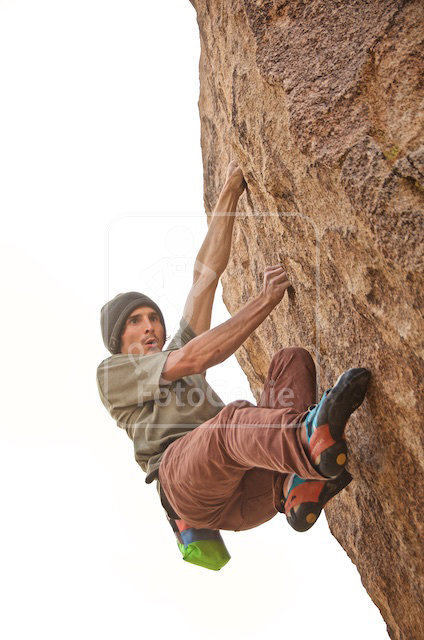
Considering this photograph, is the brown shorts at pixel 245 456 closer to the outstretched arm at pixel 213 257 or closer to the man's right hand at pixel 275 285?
the man's right hand at pixel 275 285

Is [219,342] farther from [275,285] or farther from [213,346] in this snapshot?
[275,285]

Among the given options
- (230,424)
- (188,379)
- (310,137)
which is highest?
(310,137)

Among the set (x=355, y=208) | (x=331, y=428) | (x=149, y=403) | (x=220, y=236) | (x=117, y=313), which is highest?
(x=220, y=236)

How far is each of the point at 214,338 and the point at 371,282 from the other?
1002 mm

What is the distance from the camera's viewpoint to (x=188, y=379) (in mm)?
5129

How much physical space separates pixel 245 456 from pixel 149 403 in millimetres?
1128

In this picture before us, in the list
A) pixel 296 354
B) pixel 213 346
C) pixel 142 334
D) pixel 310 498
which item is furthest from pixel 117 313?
pixel 310 498

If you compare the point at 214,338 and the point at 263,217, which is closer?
the point at 214,338

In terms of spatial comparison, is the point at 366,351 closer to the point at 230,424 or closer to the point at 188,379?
the point at 230,424

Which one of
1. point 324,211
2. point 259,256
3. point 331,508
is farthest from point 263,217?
point 331,508

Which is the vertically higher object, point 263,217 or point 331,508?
point 263,217

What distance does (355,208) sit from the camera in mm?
3896

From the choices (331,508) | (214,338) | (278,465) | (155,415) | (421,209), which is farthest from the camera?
(331,508)

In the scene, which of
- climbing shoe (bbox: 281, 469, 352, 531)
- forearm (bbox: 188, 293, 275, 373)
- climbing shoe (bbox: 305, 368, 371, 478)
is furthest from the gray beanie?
climbing shoe (bbox: 305, 368, 371, 478)
